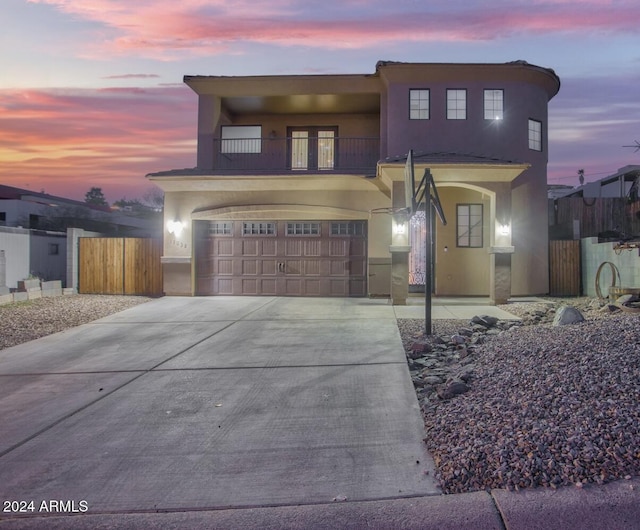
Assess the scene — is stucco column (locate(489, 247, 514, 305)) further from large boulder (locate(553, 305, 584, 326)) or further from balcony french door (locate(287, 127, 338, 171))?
balcony french door (locate(287, 127, 338, 171))

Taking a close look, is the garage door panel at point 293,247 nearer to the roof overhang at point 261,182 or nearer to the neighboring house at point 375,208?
the neighboring house at point 375,208

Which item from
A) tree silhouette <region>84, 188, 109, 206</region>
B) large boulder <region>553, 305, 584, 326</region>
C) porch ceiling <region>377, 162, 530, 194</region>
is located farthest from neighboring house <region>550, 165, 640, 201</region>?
tree silhouette <region>84, 188, 109, 206</region>

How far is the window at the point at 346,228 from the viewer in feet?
49.5

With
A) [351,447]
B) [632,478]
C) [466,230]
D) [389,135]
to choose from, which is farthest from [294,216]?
[632,478]

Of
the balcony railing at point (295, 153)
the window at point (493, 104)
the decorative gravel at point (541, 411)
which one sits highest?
the window at point (493, 104)

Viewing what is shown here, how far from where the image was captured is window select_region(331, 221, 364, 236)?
15.1m

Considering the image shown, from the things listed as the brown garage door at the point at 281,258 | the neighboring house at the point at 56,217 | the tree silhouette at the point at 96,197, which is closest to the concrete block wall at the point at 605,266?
the brown garage door at the point at 281,258

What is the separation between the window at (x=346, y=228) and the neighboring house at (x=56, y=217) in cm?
1862

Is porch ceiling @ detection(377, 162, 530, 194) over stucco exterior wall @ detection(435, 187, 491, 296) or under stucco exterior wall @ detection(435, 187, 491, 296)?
over

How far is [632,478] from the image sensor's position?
3.29 m

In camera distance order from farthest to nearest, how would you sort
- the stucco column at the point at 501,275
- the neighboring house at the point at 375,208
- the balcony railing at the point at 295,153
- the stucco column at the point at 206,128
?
1. the balcony railing at the point at 295,153
2. the stucco column at the point at 206,128
3. the neighboring house at the point at 375,208
4. the stucco column at the point at 501,275

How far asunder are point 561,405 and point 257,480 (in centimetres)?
261

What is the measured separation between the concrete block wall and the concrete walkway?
25.0 ft

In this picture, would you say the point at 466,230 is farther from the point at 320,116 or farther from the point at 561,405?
the point at 561,405
